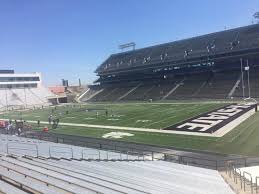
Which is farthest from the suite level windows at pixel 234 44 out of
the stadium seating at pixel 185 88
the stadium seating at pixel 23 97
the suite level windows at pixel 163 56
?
the stadium seating at pixel 23 97

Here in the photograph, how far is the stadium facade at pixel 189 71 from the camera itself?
6312 cm

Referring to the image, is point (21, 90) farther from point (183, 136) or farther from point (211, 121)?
point (183, 136)

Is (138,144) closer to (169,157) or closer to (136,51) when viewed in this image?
(169,157)

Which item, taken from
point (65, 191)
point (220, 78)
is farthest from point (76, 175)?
point (220, 78)

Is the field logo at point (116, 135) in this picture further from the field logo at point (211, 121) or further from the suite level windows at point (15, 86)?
the suite level windows at point (15, 86)

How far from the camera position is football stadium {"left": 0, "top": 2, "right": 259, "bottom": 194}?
1030 centimetres

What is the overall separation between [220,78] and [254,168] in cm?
5159

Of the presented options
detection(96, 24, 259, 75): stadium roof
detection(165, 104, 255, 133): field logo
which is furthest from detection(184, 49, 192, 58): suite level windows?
detection(165, 104, 255, 133): field logo

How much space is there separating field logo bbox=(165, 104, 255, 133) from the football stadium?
10 cm

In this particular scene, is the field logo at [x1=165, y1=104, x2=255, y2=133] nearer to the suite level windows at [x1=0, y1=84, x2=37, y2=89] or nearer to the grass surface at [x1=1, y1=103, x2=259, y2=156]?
the grass surface at [x1=1, y1=103, x2=259, y2=156]

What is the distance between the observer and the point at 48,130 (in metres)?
39.0

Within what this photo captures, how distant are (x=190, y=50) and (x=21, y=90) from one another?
150 ft

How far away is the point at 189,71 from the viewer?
76000 mm

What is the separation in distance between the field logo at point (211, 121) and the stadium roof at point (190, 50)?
96.8ft
